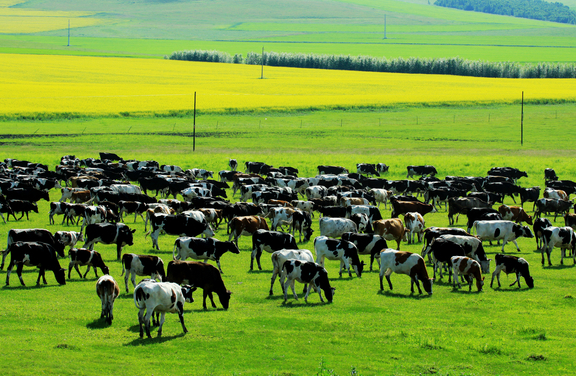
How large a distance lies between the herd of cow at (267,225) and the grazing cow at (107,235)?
0.12 ft

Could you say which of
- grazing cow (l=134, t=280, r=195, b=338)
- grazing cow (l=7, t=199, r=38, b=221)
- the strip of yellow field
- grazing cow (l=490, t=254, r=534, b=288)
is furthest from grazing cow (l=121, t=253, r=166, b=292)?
the strip of yellow field

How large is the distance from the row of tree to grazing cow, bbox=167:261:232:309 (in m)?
116

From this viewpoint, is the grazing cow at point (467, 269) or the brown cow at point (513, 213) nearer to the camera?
the grazing cow at point (467, 269)

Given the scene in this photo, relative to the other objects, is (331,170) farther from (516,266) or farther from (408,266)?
(408,266)

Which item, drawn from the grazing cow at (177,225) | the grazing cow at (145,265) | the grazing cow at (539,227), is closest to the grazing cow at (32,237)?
the grazing cow at (177,225)

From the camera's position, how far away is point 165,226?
2547cm

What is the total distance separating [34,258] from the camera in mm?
19484

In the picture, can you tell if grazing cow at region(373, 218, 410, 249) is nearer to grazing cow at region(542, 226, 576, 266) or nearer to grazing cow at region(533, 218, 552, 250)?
grazing cow at region(533, 218, 552, 250)

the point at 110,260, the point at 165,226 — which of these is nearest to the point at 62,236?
the point at 110,260

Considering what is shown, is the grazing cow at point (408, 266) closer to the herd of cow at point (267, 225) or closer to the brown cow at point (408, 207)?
the herd of cow at point (267, 225)

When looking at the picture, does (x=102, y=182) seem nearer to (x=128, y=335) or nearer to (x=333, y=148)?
(x=128, y=335)

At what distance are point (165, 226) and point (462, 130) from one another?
206 feet

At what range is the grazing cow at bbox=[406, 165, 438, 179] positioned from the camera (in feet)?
163

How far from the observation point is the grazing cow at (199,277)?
17.8 meters
